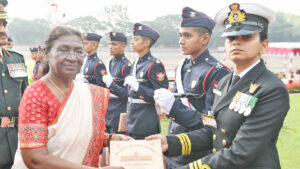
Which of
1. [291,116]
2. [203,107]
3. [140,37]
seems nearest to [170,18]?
[291,116]

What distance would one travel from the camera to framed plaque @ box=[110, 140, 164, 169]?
6.72 feet

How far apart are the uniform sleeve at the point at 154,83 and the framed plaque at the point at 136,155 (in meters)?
2.33

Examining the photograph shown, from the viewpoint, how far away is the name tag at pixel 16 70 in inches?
119

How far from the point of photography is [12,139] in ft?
9.57

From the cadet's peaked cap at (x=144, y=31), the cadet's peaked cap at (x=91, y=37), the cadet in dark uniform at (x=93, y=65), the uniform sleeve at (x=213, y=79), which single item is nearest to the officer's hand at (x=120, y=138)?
the uniform sleeve at (x=213, y=79)

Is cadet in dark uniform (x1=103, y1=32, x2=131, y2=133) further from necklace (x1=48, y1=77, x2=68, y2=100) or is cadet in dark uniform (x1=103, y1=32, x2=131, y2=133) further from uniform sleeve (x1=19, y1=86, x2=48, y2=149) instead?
uniform sleeve (x1=19, y1=86, x2=48, y2=149)

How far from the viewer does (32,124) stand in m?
1.80

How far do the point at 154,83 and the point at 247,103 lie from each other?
272 cm

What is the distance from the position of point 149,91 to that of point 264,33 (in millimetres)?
2541

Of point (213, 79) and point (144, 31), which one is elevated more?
point (144, 31)

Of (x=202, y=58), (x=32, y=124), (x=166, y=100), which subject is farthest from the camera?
(x=202, y=58)

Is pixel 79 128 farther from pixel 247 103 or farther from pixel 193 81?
pixel 193 81

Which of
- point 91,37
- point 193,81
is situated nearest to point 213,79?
point 193,81

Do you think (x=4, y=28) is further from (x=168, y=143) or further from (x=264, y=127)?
(x=264, y=127)
